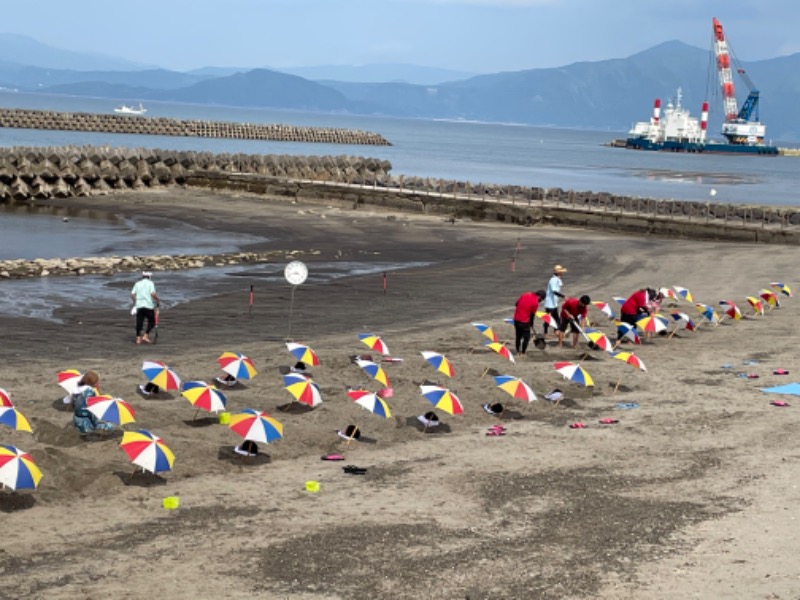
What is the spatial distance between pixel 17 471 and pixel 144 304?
890 cm

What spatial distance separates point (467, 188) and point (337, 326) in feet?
119

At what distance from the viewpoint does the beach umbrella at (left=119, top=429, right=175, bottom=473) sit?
12555mm

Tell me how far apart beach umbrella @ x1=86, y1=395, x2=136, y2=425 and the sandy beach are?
48cm

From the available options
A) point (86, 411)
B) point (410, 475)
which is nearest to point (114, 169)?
point (86, 411)

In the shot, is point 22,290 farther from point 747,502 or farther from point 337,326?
point 747,502

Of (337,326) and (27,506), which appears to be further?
(337,326)

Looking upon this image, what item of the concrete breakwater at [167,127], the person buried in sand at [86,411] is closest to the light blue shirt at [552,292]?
the person buried in sand at [86,411]

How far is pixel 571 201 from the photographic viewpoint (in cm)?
5566

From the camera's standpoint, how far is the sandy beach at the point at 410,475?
35.0 ft

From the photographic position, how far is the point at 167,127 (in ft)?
479

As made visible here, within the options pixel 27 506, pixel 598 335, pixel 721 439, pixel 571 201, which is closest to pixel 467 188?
pixel 571 201

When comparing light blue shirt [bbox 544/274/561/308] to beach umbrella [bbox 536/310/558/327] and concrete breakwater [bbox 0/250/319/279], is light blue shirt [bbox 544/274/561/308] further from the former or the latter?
concrete breakwater [bbox 0/250/319/279]

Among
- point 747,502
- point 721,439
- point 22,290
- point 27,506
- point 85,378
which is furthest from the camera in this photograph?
point 22,290

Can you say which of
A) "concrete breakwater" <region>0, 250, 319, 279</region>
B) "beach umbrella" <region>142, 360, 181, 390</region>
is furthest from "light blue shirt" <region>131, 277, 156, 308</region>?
"concrete breakwater" <region>0, 250, 319, 279</region>
